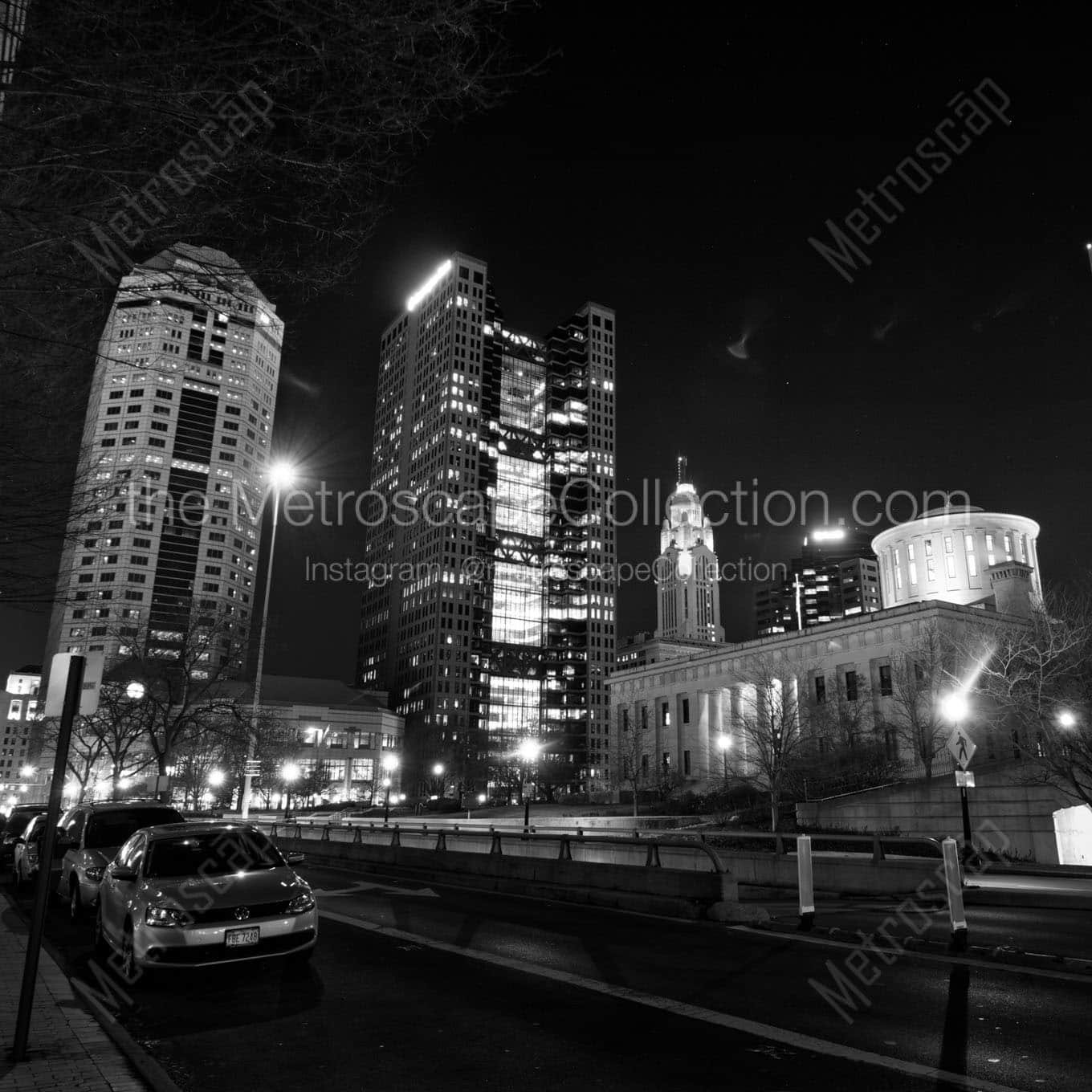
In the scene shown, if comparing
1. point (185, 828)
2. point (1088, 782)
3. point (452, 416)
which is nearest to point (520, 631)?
point (452, 416)

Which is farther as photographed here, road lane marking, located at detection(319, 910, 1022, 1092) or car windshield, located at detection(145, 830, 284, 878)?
car windshield, located at detection(145, 830, 284, 878)

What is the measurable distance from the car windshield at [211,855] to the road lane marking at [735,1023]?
2.65 m

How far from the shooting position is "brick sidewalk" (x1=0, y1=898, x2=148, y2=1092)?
5625 millimetres

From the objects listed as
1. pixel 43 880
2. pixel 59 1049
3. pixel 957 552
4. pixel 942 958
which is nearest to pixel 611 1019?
pixel 59 1049

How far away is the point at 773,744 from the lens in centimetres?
5131

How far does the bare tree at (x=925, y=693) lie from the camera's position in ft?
181

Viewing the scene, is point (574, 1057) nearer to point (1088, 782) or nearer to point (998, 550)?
point (1088, 782)

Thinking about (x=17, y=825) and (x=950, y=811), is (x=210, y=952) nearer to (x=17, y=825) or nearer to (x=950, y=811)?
(x=17, y=825)

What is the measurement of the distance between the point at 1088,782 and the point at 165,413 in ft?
551

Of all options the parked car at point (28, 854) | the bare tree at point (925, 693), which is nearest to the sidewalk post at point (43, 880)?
the parked car at point (28, 854)

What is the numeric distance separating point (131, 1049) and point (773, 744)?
48.9m

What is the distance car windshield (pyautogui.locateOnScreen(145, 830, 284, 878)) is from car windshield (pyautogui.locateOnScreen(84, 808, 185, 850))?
4882 mm

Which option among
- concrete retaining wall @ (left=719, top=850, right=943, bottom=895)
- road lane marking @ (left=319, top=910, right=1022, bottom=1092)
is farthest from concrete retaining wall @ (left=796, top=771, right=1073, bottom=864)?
road lane marking @ (left=319, top=910, right=1022, bottom=1092)

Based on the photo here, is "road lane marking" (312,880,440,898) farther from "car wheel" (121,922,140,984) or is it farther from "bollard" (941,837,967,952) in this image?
"bollard" (941,837,967,952)
